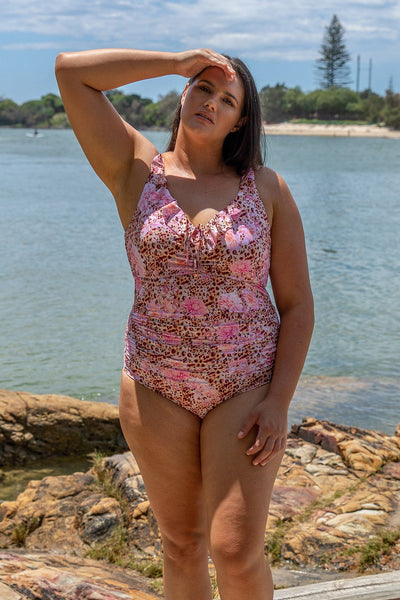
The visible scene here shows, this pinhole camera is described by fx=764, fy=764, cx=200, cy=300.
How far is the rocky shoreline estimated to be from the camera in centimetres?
407

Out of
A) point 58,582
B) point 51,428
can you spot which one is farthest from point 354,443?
point 58,582

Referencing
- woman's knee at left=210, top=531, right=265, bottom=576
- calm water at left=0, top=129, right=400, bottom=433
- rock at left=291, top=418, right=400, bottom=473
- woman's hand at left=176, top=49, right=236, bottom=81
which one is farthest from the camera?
calm water at left=0, top=129, right=400, bottom=433

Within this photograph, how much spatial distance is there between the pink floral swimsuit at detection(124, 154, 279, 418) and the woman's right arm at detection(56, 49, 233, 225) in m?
0.24

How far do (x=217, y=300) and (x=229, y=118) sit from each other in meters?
0.68

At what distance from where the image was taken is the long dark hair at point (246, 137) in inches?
107

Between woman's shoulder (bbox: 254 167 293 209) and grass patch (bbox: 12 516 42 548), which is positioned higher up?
woman's shoulder (bbox: 254 167 293 209)

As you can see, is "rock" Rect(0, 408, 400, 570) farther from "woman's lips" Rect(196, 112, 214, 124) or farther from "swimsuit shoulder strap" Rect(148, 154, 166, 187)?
"woman's lips" Rect(196, 112, 214, 124)

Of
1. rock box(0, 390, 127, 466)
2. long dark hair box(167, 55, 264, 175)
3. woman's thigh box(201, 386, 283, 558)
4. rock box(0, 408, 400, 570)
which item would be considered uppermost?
long dark hair box(167, 55, 264, 175)

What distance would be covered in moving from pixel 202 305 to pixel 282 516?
7.96 ft

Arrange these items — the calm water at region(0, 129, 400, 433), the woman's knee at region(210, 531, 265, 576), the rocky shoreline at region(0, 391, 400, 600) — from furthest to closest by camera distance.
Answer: the calm water at region(0, 129, 400, 433), the rocky shoreline at region(0, 391, 400, 600), the woman's knee at region(210, 531, 265, 576)

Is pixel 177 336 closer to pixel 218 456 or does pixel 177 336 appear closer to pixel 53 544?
pixel 218 456

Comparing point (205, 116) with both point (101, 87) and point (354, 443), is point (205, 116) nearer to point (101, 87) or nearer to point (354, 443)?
point (101, 87)

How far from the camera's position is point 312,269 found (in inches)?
669

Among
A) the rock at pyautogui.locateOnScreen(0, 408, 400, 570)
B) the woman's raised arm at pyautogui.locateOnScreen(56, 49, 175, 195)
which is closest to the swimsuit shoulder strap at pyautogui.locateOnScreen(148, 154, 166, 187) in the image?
the woman's raised arm at pyautogui.locateOnScreen(56, 49, 175, 195)
